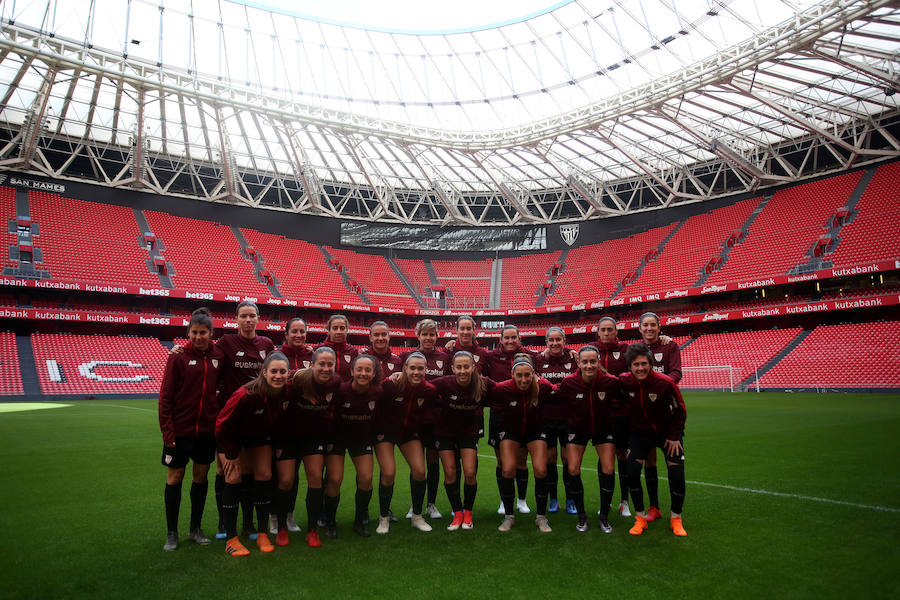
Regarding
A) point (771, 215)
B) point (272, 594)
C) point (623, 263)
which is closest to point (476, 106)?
point (623, 263)

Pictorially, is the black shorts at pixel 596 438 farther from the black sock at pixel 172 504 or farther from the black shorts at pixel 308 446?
the black sock at pixel 172 504

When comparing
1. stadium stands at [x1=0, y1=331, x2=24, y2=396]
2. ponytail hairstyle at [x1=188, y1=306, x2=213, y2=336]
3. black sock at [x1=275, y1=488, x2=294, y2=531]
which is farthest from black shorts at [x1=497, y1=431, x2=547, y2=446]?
stadium stands at [x1=0, y1=331, x2=24, y2=396]

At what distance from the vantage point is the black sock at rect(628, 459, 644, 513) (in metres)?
5.60

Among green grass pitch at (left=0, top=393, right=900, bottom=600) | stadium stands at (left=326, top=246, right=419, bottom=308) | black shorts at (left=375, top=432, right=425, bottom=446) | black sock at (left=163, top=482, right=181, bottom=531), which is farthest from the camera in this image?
stadium stands at (left=326, top=246, right=419, bottom=308)

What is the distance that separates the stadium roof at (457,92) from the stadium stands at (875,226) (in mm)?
2005

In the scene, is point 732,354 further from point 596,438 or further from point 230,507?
point 230,507

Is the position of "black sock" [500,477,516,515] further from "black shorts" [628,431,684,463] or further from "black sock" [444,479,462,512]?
"black shorts" [628,431,684,463]

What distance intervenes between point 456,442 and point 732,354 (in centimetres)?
3187

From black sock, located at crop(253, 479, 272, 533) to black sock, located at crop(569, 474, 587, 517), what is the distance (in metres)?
3.02

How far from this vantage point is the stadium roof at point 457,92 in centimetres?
2473

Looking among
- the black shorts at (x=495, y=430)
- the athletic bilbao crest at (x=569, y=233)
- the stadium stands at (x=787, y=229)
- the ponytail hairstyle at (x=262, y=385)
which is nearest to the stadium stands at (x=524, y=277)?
the athletic bilbao crest at (x=569, y=233)

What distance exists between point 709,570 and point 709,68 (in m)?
26.4

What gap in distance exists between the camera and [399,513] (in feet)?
21.2

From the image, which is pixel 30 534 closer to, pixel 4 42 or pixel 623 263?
pixel 4 42
